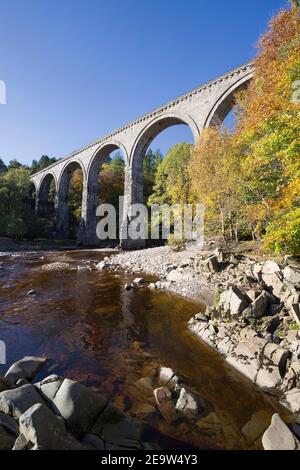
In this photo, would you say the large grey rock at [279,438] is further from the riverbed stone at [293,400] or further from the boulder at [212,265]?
the boulder at [212,265]

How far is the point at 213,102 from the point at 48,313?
64.5 feet

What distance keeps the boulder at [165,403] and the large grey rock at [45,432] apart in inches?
52.1

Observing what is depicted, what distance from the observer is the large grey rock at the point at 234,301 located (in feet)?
18.9

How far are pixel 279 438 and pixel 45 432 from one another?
2658mm

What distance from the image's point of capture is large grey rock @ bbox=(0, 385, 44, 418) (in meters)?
2.88

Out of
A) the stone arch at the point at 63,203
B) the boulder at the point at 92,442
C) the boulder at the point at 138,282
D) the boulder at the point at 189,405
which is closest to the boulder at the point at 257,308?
the boulder at the point at 189,405

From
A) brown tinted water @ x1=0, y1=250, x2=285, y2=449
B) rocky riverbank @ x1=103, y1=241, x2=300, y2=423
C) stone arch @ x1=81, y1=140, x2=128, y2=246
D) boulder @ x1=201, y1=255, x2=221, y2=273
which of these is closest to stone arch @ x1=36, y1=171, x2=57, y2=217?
stone arch @ x1=81, y1=140, x2=128, y2=246

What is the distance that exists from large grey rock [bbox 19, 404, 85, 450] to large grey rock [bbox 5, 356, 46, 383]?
1.76m

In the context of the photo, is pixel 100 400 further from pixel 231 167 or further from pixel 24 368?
pixel 231 167

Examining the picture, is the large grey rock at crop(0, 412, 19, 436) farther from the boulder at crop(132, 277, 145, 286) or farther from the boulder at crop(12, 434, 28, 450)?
the boulder at crop(132, 277, 145, 286)

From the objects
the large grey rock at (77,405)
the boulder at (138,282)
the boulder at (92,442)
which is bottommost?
the boulder at (92,442)

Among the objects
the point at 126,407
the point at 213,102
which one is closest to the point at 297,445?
the point at 126,407

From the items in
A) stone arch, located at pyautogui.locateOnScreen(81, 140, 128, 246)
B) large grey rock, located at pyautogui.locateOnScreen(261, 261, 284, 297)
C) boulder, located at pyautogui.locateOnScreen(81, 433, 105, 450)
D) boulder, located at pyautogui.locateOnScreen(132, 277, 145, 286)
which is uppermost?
stone arch, located at pyautogui.locateOnScreen(81, 140, 128, 246)
